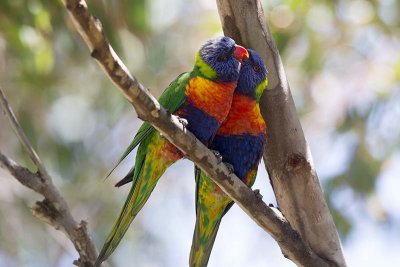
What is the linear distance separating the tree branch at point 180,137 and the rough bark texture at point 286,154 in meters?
0.11

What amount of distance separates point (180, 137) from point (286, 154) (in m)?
0.57

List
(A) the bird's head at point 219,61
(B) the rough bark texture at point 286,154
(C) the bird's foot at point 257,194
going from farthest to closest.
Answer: (A) the bird's head at point 219,61
(B) the rough bark texture at point 286,154
(C) the bird's foot at point 257,194

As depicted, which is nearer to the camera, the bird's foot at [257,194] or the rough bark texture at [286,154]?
the bird's foot at [257,194]

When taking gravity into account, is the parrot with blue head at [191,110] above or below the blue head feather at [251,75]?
below

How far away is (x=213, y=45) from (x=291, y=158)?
0.57 m

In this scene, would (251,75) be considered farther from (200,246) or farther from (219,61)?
(200,246)

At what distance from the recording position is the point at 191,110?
254cm

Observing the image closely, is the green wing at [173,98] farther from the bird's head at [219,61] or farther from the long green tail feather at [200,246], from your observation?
the long green tail feather at [200,246]

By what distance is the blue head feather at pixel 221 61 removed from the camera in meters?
2.57

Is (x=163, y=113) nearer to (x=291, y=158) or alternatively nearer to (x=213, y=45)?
(x=291, y=158)

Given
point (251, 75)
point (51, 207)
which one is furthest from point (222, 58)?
point (51, 207)

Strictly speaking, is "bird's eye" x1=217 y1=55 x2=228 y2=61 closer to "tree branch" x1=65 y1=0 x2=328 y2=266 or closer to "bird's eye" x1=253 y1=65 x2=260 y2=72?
"bird's eye" x1=253 y1=65 x2=260 y2=72

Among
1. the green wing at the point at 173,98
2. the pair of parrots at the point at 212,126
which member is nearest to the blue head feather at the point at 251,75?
the pair of parrots at the point at 212,126

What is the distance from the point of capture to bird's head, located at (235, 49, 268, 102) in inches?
97.1
